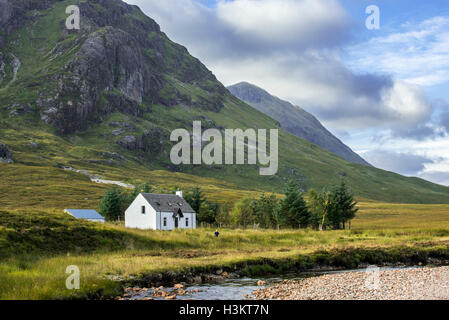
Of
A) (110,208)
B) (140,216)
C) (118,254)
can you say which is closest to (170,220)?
(140,216)

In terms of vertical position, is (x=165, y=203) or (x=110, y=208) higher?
(x=165, y=203)

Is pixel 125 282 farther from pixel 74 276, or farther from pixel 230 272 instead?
pixel 230 272

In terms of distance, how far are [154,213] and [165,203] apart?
5258mm

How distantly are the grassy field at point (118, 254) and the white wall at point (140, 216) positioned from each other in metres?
21.7

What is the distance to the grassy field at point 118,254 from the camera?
27844 millimetres

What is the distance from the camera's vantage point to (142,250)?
46906 millimetres

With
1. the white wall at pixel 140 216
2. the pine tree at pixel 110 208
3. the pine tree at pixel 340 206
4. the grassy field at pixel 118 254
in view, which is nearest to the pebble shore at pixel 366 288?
the grassy field at pixel 118 254

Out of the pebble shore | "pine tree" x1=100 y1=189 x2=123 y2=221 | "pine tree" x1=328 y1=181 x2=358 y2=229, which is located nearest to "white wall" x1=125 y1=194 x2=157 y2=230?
"pine tree" x1=100 y1=189 x2=123 y2=221

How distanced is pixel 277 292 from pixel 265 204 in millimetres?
80966

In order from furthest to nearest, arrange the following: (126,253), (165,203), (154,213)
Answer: (165,203) → (154,213) → (126,253)

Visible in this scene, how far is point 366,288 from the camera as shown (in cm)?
2980

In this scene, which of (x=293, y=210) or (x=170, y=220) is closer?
(x=170, y=220)

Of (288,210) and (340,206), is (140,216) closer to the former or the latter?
(288,210)
